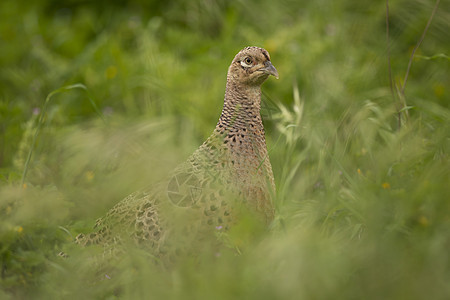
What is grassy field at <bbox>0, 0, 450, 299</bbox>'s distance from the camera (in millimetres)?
2172

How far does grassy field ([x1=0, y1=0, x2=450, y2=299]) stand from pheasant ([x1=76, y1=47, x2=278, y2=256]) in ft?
0.38

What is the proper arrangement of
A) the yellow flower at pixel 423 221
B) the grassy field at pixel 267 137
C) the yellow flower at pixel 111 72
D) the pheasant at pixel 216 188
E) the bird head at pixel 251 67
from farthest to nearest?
1. the yellow flower at pixel 111 72
2. the bird head at pixel 251 67
3. the pheasant at pixel 216 188
4. the yellow flower at pixel 423 221
5. the grassy field at pixel 267 137

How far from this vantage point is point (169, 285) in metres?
2.19

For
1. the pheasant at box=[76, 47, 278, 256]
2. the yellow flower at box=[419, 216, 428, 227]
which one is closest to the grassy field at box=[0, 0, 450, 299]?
the yellow flower at box=[419, 216, 428, 227]

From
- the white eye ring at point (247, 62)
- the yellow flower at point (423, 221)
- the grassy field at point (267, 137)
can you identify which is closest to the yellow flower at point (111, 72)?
the grassy field at point (267, 137)

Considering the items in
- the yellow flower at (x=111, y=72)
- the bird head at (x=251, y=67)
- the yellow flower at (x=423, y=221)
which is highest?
the bird head at (x=251, y=67)

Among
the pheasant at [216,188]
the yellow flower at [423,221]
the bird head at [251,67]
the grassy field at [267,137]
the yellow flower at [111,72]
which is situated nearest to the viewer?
the grassy field at [267,137]

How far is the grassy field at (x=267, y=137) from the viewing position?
2.17m

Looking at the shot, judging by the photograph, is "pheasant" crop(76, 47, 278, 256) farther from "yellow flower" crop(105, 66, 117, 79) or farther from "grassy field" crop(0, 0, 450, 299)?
"yellow flower" crop(105, 66, 117, 79)

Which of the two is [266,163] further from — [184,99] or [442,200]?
[184,99]

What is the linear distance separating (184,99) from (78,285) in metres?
2.34

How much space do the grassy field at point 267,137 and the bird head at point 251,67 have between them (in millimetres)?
393

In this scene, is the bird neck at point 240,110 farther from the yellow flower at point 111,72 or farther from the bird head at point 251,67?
the yellow flower at point 111,72

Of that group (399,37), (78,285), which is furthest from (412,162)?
(399,37)
